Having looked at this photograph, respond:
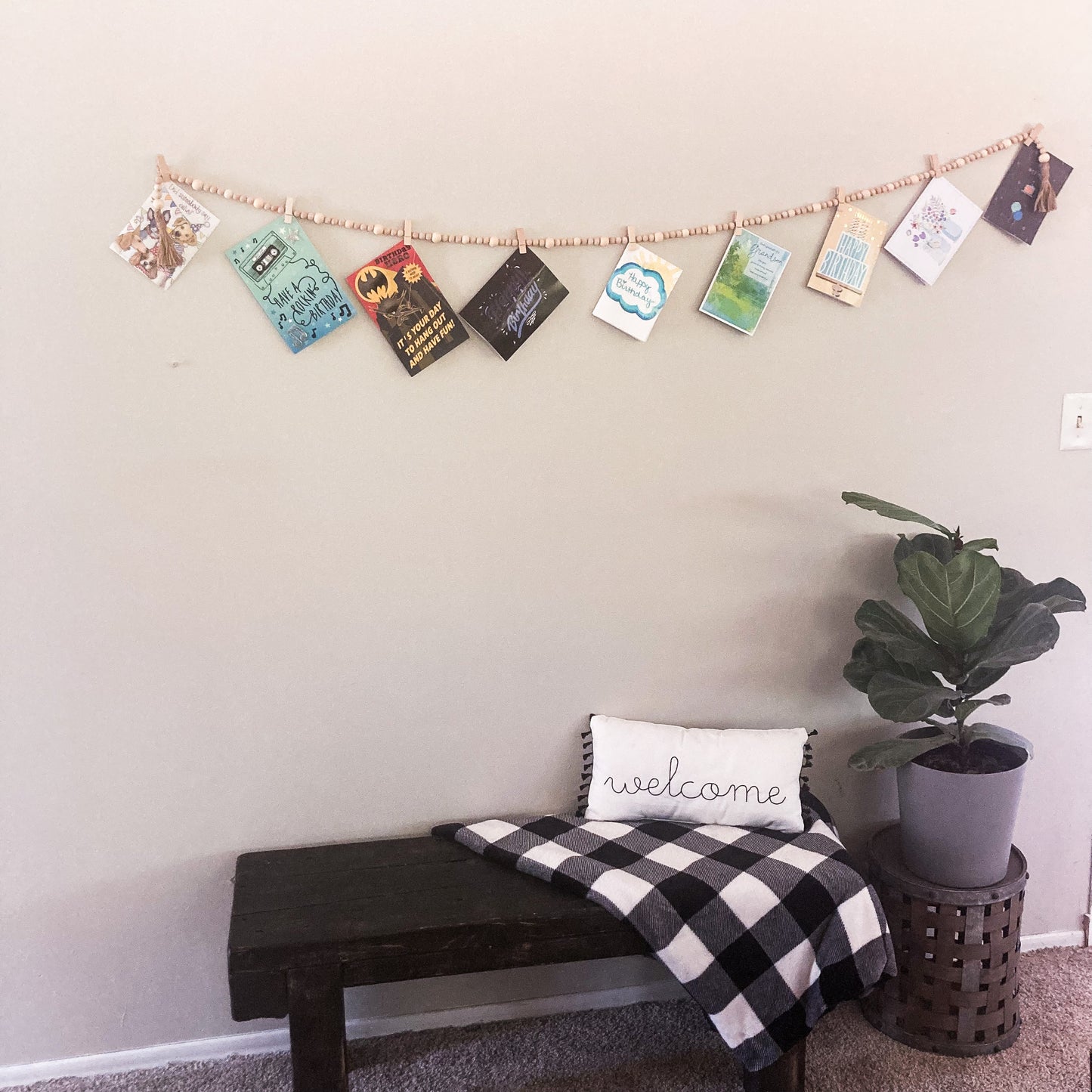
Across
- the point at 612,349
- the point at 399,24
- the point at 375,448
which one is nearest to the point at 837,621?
the point at 612,349

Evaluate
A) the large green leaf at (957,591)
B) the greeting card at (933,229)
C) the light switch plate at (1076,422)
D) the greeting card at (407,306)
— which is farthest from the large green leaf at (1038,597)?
the greeting card at (407,306)

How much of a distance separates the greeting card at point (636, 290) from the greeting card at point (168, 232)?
0.68 meters

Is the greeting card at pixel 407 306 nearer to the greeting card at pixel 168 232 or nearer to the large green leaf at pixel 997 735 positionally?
the greeting card at pixel 168 232

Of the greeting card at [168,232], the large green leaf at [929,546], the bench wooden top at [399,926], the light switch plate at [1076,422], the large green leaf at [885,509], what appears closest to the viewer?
the bench wooden top at [399,926]

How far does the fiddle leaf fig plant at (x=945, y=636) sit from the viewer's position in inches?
65.0

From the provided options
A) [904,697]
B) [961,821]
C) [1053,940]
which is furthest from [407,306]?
[1053,940]

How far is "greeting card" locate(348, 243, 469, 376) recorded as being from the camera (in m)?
1.68

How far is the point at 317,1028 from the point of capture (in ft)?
4.96

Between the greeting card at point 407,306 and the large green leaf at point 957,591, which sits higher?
the greeting card at point 407,306

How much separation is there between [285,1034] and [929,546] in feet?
4.96

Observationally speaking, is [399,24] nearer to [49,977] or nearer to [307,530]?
[307,530]

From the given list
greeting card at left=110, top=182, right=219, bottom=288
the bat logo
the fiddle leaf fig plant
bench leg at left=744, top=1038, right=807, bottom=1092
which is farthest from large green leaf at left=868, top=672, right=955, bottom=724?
greeting card at left=110, top=182, right=219, bottom=288

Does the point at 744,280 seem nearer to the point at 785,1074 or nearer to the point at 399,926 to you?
the point at 399,926

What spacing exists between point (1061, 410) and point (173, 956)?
1994 mm
